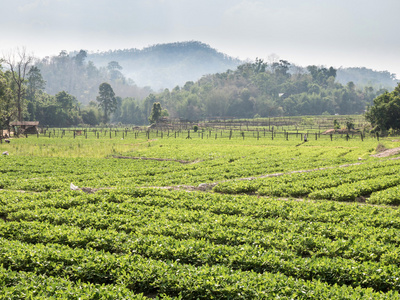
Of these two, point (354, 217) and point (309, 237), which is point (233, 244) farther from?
point (354, 217)

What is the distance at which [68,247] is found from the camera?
1177cm

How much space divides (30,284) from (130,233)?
4.01m

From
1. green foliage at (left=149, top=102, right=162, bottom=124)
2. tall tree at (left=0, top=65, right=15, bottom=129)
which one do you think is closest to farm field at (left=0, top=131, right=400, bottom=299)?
tall tree at (left=0, top=65, right=15, bottom=129)

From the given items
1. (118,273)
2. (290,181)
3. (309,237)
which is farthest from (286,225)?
(290,181)

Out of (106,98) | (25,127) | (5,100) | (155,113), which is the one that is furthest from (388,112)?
(106,98)

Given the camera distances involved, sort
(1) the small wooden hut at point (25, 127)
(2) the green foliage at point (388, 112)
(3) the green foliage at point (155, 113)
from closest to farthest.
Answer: (2) the green foliage at point (388, 112)
(1) the small wooden hut at point (25, 127)
(3) the green foliage at point (155, 113)

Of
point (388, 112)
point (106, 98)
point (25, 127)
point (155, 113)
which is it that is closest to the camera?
point (388, 112)

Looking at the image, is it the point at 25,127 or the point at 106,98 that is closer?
the point at 25,127

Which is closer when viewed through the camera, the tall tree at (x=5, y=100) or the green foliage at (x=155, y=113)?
the tall tree at (x=5, y=100)

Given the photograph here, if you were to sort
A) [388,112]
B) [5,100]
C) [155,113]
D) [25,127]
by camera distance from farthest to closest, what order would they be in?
[155,113] → [25,127] → [5,100] → [388,112]

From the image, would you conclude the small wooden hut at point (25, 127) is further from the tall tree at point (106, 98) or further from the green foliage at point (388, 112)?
the tall tree at point (106, 98)

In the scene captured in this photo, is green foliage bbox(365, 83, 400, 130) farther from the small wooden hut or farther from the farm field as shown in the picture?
the small wooden hut

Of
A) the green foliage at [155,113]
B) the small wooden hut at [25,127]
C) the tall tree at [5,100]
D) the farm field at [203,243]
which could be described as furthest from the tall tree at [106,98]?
the farm field at [203,243]

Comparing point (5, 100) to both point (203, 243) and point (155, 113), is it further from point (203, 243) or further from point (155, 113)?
point (203, 243)
